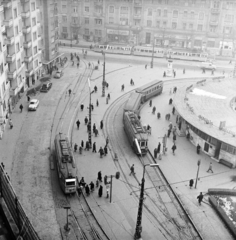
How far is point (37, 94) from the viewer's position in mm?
61094

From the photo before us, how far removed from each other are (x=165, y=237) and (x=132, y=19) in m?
76.4

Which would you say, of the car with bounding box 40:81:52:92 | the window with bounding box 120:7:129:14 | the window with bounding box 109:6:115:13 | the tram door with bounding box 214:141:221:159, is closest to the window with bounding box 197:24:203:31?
the window with bounding box 120:7:129:14

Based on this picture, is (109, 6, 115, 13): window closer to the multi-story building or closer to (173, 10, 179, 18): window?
the multi-story building

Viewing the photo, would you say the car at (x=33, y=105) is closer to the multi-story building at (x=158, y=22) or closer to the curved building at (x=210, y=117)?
the curved building at (x=210, y=117)

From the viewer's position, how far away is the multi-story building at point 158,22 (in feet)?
308

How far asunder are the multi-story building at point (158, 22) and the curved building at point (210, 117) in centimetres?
3601

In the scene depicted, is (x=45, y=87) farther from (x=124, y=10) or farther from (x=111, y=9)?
(x=124, y=10)

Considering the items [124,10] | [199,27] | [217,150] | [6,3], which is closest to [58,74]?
[6,3]

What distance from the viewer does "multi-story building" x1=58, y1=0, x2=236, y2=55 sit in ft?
308

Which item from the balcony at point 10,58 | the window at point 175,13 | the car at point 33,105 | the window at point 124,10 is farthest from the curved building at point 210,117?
the window at point 124,10

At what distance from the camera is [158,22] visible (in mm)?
96562

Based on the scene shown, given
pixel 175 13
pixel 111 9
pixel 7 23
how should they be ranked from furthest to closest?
pixel 111 9
pixel 175 13
pixel 7 23

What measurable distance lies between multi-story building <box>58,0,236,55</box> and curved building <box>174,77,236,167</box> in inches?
1418

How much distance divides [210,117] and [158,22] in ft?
180
